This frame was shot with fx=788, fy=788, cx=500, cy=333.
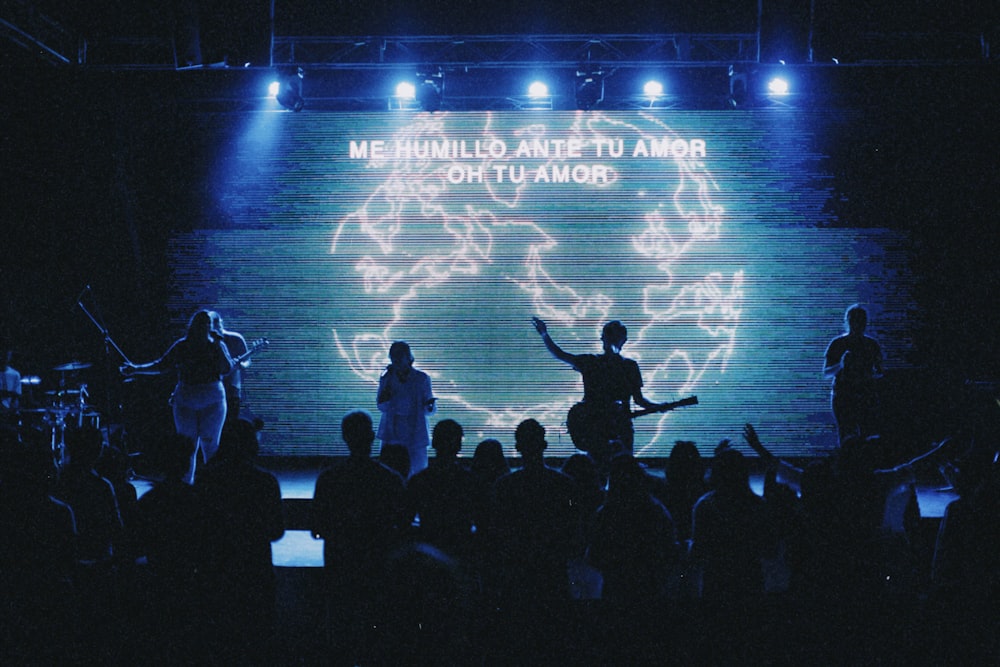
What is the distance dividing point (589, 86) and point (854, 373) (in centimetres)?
336

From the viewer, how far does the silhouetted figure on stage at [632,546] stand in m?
3.09

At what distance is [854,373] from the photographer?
6.10 m

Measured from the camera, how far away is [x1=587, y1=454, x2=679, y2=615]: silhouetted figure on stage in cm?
309

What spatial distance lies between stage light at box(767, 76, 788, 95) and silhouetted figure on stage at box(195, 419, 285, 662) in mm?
5790

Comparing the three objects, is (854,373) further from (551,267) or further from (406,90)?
(406,90)

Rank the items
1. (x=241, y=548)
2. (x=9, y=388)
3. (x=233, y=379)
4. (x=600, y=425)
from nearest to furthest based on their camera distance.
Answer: (x=241, y=548) → (x=600, y=425) → (x=233, y=379) → (x=9, y=388)

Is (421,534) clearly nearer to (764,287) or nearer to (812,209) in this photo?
(764,287)

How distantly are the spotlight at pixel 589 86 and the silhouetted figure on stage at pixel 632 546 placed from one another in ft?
15.9

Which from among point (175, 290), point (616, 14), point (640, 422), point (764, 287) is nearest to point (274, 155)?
point (175, 290)

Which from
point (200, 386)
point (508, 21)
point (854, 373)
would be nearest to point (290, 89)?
point (508, 21)

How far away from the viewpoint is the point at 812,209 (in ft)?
26.2

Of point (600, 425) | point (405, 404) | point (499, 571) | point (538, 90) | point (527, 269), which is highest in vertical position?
point (538, 90)

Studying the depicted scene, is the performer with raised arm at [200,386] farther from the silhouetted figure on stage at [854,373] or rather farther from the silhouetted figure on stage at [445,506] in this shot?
the silhouetted figure on stage at [854,373]

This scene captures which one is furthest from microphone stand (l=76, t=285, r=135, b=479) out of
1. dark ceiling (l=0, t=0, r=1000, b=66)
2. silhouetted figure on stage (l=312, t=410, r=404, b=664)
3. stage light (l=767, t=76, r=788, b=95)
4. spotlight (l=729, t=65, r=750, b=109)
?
stage light (l=767, t=76, r=788, b=95)
